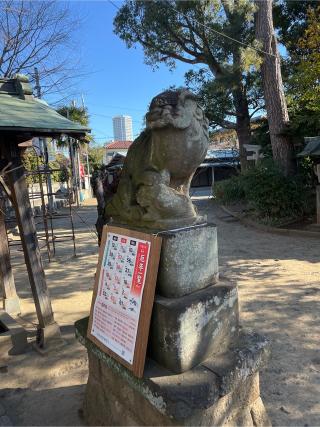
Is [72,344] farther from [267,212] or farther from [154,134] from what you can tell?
[267,212]

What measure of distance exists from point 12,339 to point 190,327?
265 cm

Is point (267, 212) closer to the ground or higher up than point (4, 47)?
closer to the ground

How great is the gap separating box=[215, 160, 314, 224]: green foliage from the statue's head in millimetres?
8446

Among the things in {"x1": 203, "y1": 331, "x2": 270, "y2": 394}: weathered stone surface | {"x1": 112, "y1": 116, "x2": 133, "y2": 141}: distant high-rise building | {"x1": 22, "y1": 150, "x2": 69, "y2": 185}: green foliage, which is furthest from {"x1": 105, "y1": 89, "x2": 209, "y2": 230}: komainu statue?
{"x1": 112, "y1": 116, "x2": 133, "y2": 141}: distant high-rise building

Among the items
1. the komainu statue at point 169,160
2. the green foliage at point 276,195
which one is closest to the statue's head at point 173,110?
the komainu statue at point 169,160

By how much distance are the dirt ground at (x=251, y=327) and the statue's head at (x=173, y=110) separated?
227 cm

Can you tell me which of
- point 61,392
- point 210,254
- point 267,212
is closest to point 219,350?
point 210,254

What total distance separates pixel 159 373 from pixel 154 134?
141 cm

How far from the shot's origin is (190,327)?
6.30ft

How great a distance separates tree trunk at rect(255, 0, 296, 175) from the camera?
10852 mm

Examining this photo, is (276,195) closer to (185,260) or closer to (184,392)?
(185,260)

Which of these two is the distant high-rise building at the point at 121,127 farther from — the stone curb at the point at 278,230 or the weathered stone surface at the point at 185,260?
the weathered stone surface at the point at 185,260

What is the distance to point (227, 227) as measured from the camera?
1092 cm

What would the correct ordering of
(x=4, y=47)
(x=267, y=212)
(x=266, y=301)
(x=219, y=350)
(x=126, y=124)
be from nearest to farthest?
(x=219, y=350), (x=266, y=301), (x=267, y=212), (x=4, y=47), (x=126, y=124)
